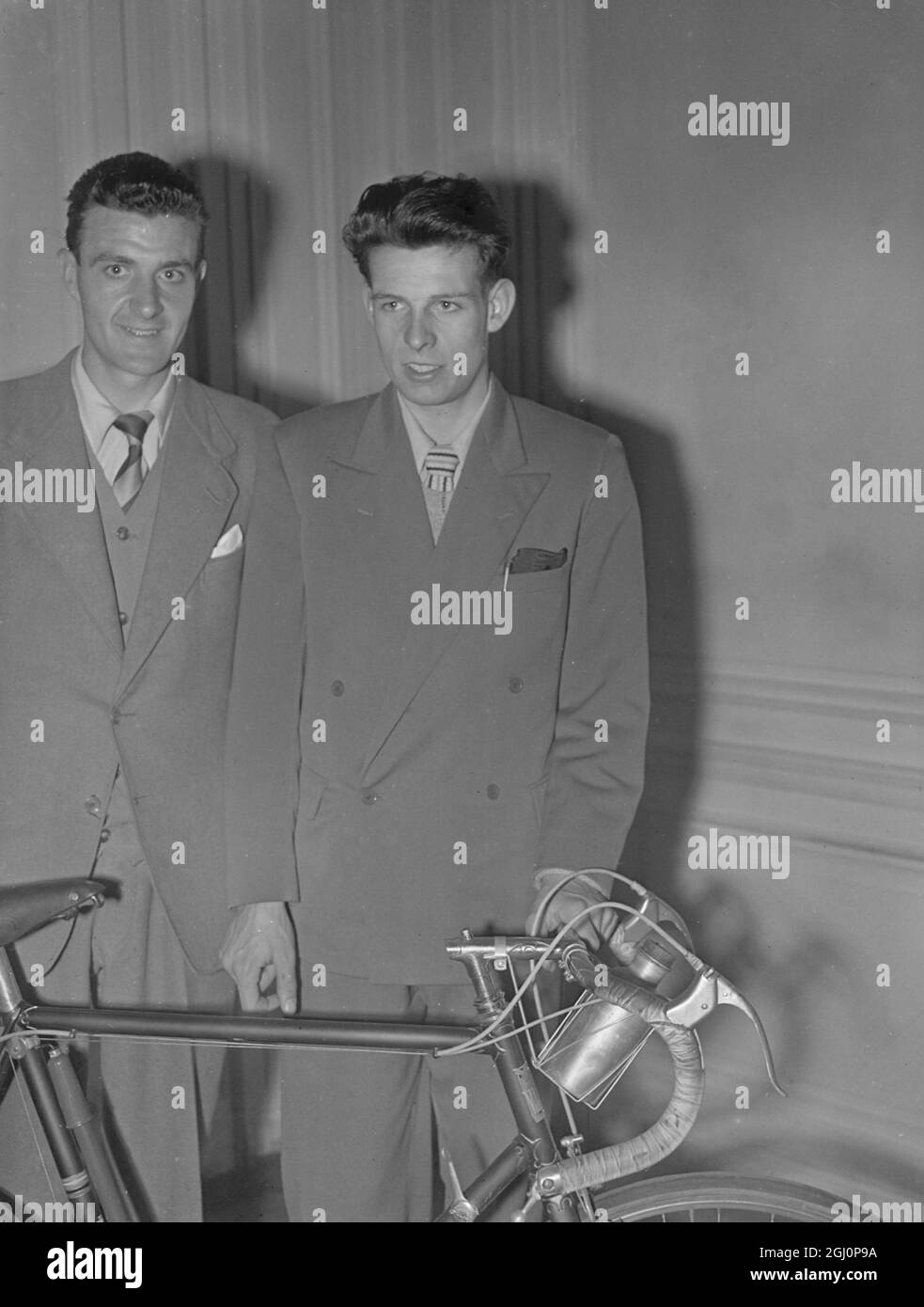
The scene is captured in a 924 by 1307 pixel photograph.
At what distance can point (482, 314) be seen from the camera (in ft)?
5.32

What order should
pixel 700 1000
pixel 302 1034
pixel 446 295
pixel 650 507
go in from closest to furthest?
pixel 700 1000 → pixel 302 1034 → pixel 446 295 → pixel 650 507

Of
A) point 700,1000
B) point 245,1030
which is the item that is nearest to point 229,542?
point 245,1030

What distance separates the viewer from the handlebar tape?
4.35 feet

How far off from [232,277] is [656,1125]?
1.17m

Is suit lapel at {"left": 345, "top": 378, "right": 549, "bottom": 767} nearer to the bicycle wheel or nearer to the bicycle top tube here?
the bicycle top tube

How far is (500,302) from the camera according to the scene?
5.34 feet

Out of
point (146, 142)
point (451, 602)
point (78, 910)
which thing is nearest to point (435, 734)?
point (451, 602)

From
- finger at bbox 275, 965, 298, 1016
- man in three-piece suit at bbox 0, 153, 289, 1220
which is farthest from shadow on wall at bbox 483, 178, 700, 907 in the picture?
finger at bbox 275, 965, 298, 1016

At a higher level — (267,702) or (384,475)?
(384,475)

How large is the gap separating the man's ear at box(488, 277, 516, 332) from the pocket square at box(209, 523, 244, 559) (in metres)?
0.43

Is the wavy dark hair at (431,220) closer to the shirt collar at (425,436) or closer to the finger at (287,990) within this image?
the shirt collar at (425,436)

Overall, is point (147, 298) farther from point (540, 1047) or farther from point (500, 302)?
point (540, 1047)

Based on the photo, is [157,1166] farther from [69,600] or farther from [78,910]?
[69,600]

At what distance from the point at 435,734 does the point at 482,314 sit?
0.55 metres
